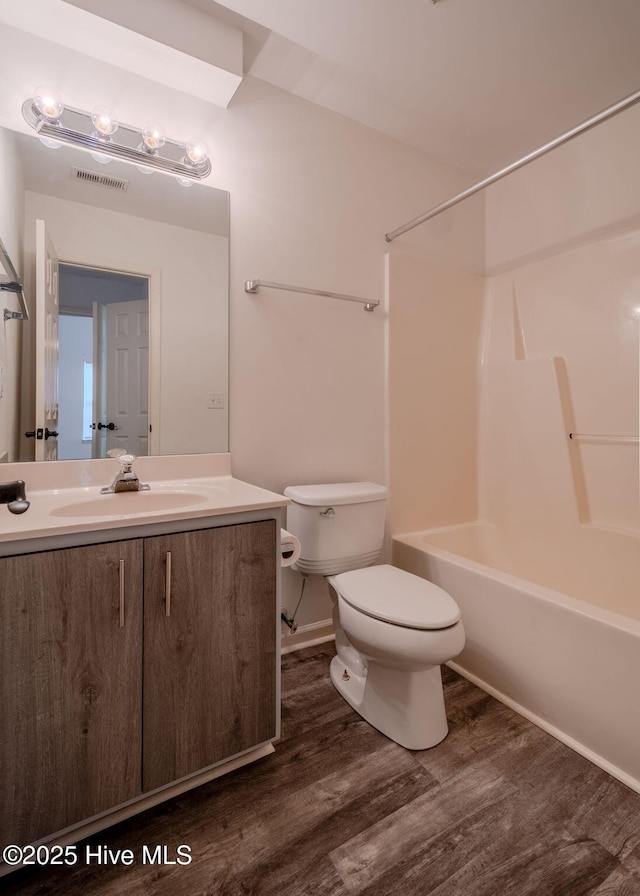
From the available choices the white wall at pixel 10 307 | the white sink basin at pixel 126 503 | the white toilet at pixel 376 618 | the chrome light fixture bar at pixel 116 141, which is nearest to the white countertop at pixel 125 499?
the white sink basin at pixel 126 503

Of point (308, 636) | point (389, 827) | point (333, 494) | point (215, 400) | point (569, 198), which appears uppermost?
point (569, 198)

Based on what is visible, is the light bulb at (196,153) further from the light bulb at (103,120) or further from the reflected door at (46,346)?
the reflected door at (46,346)

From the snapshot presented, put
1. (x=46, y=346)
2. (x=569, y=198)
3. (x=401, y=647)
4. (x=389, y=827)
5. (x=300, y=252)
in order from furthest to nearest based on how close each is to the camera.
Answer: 1. (x=569, y=198)
2. (x=300, y=252)
3. (x=46, y=346)
4. (x=401, y=647)
5. (x=389, y=827)

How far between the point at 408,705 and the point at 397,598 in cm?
34

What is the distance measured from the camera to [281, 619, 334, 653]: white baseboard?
1898 millimetres

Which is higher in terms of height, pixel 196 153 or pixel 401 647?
pixel 196 153

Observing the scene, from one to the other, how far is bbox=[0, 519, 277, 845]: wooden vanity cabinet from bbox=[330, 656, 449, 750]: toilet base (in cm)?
38

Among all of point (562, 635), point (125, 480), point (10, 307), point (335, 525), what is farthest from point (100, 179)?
point (562, 635)

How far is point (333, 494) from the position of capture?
1.69 metres

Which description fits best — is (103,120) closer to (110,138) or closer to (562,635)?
(110,138)

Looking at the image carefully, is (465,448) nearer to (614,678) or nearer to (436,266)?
→ (436,266)

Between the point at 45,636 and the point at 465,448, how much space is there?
6.94 feet

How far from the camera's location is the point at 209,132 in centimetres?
163

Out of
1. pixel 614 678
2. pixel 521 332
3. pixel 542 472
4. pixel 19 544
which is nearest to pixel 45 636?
pixel 19 544
